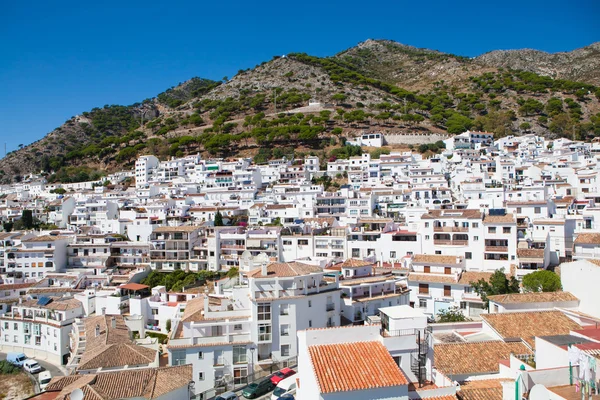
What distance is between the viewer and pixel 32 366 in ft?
98.7

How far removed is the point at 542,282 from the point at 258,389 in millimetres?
16883

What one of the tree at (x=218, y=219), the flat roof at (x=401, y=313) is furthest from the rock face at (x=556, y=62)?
the flat roof at (x=401, y=313)

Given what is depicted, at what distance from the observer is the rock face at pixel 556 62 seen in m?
116

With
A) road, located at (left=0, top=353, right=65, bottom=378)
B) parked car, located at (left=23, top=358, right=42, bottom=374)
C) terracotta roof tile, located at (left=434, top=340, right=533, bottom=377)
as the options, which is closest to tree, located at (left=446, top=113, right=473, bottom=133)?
terracotta roof tile, located at (left=434, top=340, right=533, bottom=377)

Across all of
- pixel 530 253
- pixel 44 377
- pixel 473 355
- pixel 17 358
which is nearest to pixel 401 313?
pixel 473 355

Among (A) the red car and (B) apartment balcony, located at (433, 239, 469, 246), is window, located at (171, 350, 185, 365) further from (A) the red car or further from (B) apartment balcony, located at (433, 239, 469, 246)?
(B) apartment balcony, located at (433, 239, 469, 246)

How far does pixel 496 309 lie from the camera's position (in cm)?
2175

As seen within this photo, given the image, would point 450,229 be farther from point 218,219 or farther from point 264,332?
point 218,219

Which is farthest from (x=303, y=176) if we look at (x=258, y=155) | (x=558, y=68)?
(x=558, y=68)

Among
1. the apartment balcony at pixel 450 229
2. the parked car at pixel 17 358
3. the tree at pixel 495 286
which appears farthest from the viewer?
the apartment balcony at pixel 450 229

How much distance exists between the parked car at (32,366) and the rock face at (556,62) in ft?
401

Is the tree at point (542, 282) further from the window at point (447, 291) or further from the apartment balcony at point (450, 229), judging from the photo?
the apartment balcony at point (450, 229)

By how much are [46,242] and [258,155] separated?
40022 millimetres

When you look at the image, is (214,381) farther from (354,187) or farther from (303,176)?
(303,176)
